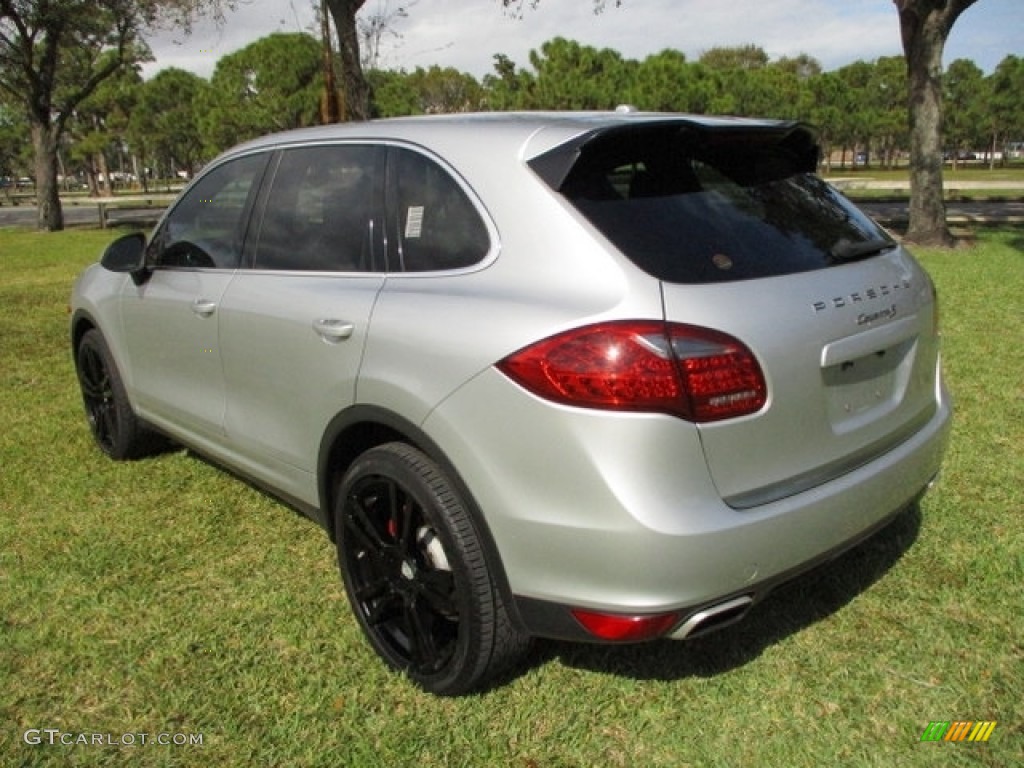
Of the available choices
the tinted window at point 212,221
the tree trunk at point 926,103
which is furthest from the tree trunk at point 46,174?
the tinted window at point 212,221

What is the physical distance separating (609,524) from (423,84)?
62.2 m

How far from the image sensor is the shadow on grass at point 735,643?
2691 mm

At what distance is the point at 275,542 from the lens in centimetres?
364

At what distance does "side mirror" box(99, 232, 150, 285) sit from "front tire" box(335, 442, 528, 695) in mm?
1827

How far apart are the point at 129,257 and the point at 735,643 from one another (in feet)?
Result: 10.3

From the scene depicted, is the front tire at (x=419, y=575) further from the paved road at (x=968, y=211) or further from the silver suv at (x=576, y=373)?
the paved road at (x=968, y=211)

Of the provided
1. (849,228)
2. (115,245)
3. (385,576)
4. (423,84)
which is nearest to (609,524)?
(385,576)

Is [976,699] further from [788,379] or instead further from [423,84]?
[423,84]

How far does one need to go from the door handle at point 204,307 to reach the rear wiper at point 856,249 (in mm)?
2267

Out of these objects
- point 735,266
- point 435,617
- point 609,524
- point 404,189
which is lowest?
point 435,617

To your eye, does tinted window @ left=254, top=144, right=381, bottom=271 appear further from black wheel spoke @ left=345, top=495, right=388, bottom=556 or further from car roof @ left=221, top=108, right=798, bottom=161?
black wheel spoke @ left=345, top=495, right=388, bottom=556

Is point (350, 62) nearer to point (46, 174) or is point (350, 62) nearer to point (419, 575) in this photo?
point (419, 575)

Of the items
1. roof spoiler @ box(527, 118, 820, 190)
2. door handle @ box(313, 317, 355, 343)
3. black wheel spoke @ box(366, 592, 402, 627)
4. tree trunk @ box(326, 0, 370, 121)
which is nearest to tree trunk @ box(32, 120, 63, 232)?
tree trunk @ box(326, 0, 370, 121)

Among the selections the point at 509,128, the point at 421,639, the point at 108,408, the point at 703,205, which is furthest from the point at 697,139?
the point at 108,408
